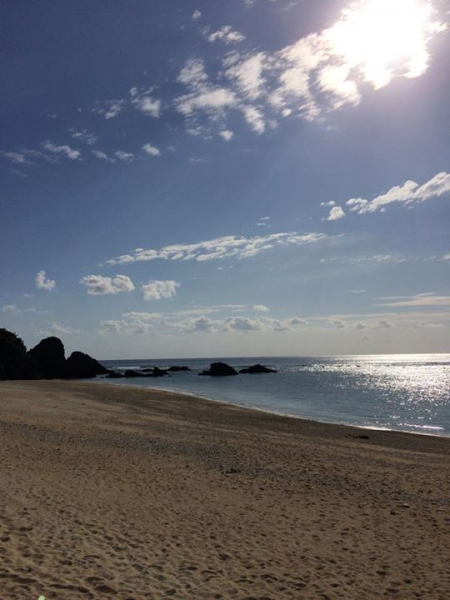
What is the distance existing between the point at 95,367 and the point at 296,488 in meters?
120

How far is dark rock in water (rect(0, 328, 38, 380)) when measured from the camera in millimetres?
77000

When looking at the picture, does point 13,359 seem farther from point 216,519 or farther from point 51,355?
point 216,519

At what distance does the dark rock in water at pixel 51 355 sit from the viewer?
11438cm

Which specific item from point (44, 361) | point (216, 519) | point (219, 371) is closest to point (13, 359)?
point (44, 361)

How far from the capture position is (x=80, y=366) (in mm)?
123312

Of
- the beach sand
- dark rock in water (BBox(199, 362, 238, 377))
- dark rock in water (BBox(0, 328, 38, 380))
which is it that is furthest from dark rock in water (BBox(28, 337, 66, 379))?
the beach sand

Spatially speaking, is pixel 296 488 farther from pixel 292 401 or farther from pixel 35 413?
pixel 292 401

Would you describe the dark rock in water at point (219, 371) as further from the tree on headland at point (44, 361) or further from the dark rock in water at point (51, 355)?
the dark rock in water at point (51, 355)

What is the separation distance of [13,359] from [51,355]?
38.5 m

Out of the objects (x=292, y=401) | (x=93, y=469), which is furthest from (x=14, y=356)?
(x=93, y=469)

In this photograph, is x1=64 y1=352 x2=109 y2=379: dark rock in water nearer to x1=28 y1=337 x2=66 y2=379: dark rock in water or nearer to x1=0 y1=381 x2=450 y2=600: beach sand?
x1=28 y1=337 x2=66 y2=379: dark rock in water

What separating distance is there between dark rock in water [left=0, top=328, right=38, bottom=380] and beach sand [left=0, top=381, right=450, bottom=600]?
199 feet

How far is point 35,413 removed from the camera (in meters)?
28.5

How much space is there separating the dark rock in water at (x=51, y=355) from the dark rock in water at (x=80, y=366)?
2.31 meters
